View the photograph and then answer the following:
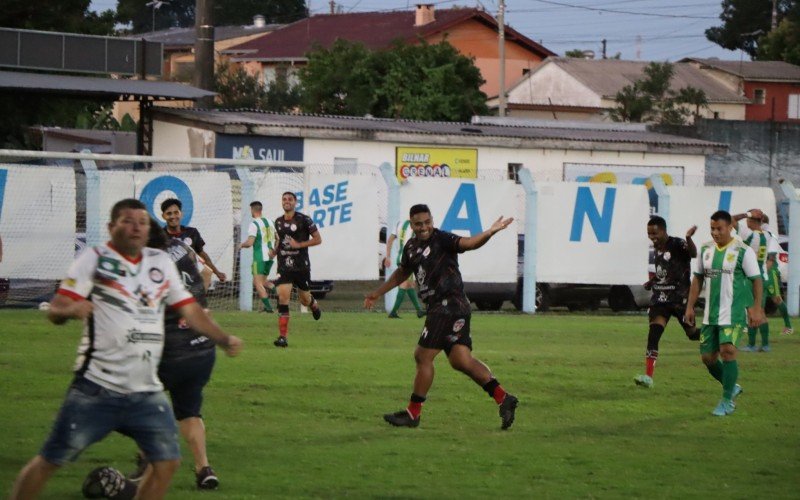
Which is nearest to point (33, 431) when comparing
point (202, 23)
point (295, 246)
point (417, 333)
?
point (295, 246)

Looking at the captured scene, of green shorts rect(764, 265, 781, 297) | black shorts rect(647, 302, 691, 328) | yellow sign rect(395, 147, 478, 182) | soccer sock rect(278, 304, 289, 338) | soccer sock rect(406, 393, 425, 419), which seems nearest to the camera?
soccer sock rect(406, 393, 425, 419)

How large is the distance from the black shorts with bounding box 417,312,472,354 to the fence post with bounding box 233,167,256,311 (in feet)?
43.2

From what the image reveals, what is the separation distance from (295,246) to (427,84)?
3968cm

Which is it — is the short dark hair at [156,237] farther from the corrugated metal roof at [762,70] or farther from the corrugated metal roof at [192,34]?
the corrugated metal roof at [192,34]

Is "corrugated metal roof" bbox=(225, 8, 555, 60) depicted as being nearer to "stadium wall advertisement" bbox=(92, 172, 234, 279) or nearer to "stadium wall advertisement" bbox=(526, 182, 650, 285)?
"stadium wall advertisement" bbox=(526, 182, 650, 285)

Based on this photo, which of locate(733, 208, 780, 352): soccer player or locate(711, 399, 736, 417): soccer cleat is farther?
locate(733, 208, 780, 352): soccer player

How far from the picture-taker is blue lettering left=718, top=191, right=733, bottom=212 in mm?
28625

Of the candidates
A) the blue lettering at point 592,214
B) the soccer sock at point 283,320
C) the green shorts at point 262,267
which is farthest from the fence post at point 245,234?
the blue lettering at point 592,214

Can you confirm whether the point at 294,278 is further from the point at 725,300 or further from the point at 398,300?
the point at 725,300

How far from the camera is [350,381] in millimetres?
15438

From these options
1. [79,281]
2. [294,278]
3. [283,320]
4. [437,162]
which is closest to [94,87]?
[437,162]

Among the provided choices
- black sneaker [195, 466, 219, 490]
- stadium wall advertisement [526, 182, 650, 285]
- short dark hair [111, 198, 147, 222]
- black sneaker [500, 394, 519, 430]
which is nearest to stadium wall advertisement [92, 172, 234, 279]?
stadium wall advertisement [526, 182, 650, 285]

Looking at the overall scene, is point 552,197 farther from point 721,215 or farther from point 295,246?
point 721,215

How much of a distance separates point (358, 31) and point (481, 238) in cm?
7428
